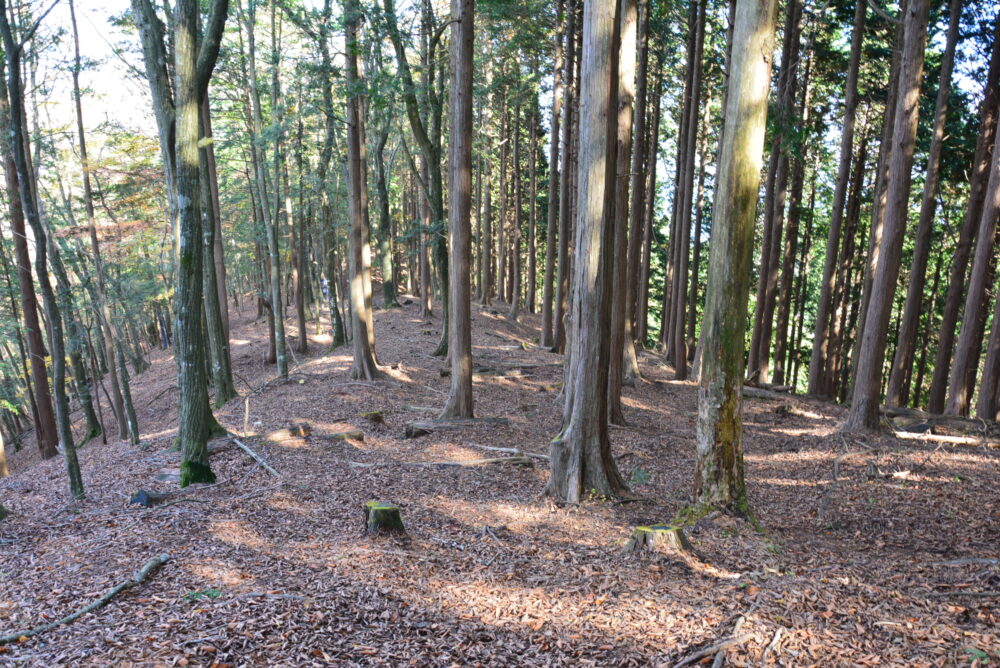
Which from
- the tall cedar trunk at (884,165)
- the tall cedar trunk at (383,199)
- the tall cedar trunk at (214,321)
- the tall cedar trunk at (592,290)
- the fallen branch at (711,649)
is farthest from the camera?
the tall cedar trunk at (383,199)

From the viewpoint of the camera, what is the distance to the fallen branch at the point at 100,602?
3.85 metres

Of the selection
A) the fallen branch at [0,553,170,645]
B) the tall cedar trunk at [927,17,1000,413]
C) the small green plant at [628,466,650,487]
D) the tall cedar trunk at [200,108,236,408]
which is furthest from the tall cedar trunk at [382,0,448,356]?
the tall cedar trunk at [927,17,1000,413]

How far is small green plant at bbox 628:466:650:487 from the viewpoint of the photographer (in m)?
8.67

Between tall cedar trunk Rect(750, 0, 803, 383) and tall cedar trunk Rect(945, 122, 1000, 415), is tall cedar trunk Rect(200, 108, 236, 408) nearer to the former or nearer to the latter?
tall cedar trunk Rect(750, 0, 803, 383)

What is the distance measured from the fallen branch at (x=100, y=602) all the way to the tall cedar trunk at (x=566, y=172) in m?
13.8

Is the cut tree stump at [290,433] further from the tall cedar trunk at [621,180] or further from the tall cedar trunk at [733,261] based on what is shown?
the tall cedar trunk at [733,261]

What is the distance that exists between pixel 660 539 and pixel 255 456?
6170 millimetres

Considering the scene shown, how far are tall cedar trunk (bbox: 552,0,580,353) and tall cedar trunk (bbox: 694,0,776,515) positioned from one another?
11357mm

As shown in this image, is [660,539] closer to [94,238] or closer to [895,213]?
[895,213]

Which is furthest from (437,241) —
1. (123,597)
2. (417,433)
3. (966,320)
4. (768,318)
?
(123,597)

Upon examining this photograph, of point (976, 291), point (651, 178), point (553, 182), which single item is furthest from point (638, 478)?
point (651, 178)

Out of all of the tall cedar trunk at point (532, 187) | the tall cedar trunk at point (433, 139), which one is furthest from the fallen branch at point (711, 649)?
the tall cedar trunk at point (532, 187)

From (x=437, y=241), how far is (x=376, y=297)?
14.5 m

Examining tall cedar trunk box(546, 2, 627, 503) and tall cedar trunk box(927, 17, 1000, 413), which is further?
tall cedar trunk box(927, 17, 1000, 413)
